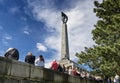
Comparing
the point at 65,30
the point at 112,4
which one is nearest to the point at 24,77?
the point at 112,4

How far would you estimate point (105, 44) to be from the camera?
1709 cm

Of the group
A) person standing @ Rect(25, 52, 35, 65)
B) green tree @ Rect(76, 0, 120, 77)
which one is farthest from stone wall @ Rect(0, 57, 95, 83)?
green tree @ Rect(76, 0, 120, 77)

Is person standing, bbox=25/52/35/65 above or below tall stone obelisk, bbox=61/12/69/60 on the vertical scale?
below

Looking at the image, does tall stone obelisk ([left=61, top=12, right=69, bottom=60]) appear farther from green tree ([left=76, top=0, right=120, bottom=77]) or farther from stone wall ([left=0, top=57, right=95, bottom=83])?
stone wall ([left=0, top=57, right=95, bottom=83])

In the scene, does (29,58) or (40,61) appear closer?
(29,58)

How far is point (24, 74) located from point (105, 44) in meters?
9.65

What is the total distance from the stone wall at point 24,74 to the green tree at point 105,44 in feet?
15.4

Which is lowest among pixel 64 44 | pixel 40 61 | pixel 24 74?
pixel 24 74

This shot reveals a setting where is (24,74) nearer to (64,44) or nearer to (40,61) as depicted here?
(40,61)

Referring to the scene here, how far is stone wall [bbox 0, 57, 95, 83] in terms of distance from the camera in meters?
8.09

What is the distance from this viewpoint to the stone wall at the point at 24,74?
8.09 m

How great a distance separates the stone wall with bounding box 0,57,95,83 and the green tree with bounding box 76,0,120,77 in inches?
185

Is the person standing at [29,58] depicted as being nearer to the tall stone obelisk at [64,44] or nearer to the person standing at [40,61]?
the person standing at [40,61]

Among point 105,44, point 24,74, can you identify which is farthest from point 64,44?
point 24,74
